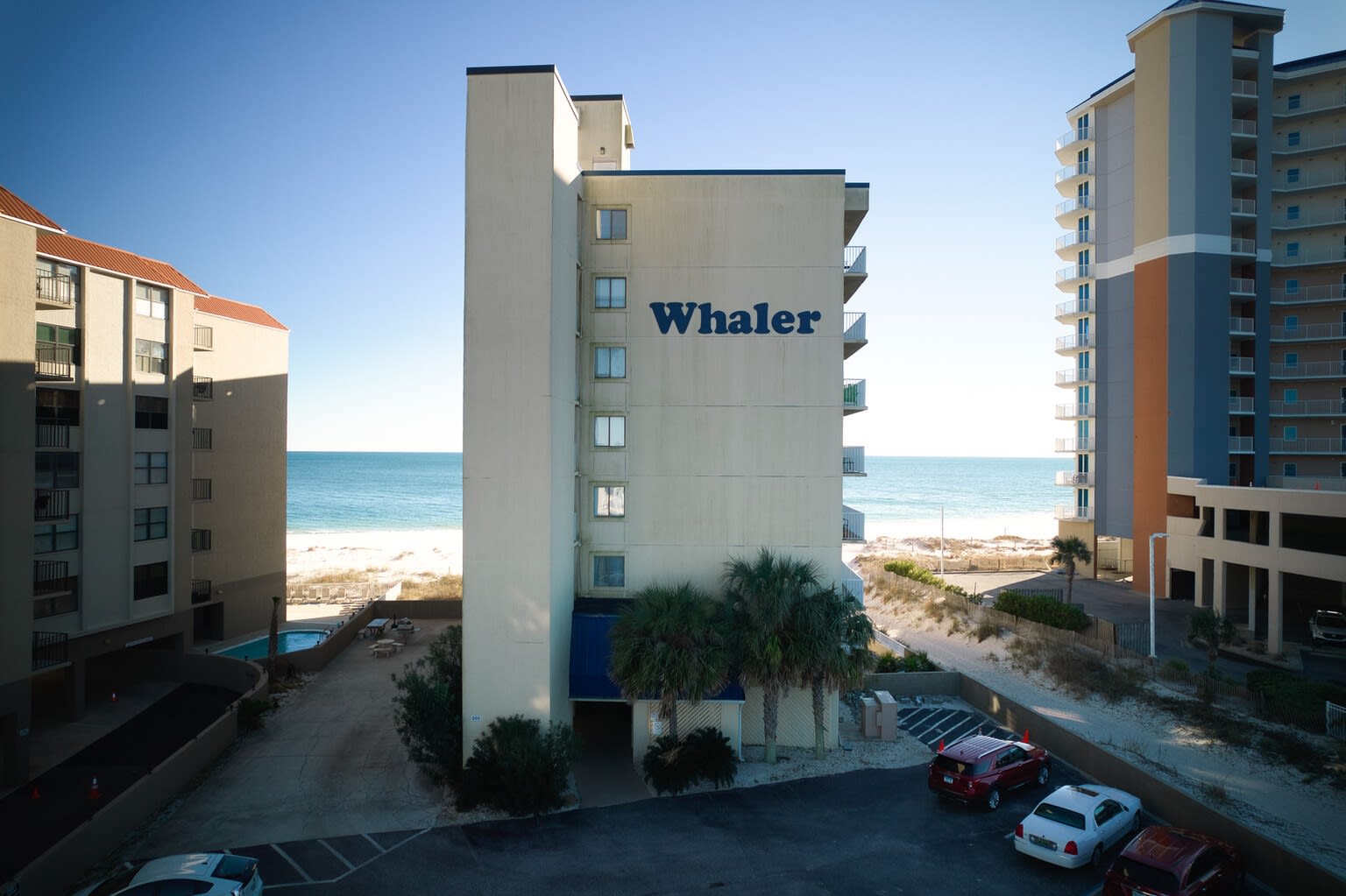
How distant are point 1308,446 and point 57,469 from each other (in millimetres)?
60644

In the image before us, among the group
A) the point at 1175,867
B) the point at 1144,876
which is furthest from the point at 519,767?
the point at 1175,867

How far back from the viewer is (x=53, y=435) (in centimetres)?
2456

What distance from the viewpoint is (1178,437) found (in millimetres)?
40406

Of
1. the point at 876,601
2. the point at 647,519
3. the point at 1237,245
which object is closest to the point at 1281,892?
the point at 647,519

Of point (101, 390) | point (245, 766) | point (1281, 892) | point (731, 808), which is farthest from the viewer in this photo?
point (101, 390)

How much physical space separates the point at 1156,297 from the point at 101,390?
2014 inches

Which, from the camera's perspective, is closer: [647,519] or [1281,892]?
[1281,892]

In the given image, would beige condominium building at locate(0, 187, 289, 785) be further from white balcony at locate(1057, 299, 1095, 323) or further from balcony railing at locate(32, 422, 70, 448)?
white balcony at locate(1057, 299, 1095, 323)

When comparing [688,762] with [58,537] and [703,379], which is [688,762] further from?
[58,537]

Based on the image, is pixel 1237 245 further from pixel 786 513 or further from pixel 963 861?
pixel 963 861

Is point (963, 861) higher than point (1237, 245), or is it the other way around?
point (1237, 245)

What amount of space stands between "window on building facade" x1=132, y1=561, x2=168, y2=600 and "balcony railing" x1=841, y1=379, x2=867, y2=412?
88.2 ft

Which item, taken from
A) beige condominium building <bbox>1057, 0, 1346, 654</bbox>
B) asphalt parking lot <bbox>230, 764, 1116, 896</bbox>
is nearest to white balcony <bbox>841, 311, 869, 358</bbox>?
asphalt parking lot <bbox>230, 764, 1116, 896</bbox>

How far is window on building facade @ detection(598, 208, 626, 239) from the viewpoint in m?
22.3
